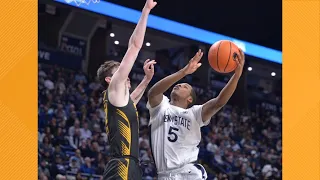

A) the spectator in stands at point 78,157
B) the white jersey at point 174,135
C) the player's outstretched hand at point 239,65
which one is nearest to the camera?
the player's outstretched hand at point 239,65

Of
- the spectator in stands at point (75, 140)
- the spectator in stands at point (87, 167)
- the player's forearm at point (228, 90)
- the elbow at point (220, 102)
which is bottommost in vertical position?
the spectator in stands at point (87, 167)

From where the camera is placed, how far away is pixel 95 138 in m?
16.9

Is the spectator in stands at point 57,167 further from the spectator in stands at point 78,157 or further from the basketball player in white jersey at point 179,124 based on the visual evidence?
the basketball player in white jersey at point 179,124

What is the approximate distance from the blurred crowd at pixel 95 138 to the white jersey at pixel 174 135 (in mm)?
7423

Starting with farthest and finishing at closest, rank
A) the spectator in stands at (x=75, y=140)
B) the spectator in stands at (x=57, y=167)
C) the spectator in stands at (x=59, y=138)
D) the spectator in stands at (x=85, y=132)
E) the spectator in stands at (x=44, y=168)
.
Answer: the spectator in stands at (x=85, y=132) → the spectator in stands at (x=75, y=140) → the spectator in stands at (x=59, y=138) → the spectator in stands at (x=57, y=167) → the spectator in stands at (x=44, y=168)

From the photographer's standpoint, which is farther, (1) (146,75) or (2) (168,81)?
(1) (146,75)

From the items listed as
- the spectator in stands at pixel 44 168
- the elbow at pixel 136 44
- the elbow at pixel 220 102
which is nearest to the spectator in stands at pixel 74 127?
the spectator in stands at pixel 44 168

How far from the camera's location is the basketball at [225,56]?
7.30 m

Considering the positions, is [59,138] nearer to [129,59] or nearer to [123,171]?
[123,171]

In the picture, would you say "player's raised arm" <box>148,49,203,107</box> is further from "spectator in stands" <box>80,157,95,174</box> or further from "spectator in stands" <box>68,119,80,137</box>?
"spectator in stands" <box>68,119,80,137</box>

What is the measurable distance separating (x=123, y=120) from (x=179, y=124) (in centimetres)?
116

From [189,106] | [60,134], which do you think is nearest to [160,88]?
[189,106]

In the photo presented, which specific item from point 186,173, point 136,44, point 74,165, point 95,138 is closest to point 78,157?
point 74,165

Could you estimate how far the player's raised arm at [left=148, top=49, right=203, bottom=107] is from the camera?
6984 mm
